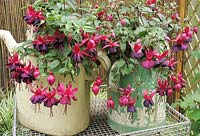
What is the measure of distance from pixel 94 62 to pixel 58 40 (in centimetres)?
11

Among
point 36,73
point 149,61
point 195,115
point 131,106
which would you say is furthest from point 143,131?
point 195,115

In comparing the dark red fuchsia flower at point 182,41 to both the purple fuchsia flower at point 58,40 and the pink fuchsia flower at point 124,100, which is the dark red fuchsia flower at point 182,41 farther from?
the purple fuchsia flower at point 58,40

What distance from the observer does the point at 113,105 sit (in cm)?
83

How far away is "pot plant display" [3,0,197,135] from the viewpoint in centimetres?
76

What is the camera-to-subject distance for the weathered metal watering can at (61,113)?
33.6 inches

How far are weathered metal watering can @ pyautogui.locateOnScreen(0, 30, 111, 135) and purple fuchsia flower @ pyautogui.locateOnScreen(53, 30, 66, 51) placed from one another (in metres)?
0.08

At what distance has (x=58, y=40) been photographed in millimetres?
782

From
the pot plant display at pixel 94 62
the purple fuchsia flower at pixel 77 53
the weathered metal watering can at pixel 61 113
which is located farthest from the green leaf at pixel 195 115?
the purple fuchsia flower at pixel 77 53

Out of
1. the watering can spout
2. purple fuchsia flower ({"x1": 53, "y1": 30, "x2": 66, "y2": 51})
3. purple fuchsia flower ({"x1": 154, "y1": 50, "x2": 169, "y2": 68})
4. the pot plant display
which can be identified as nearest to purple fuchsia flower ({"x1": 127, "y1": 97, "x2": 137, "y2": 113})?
the pot plant display

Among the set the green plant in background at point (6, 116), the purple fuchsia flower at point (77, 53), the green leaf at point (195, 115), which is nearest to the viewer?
the purple fuchsia flower at point (77, 53)

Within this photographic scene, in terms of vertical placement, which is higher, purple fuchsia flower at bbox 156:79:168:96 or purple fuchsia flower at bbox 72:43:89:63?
purple fuchsia flower at bbox 72:43:89:63

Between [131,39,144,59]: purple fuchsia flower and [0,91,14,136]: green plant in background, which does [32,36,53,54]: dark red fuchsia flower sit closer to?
[131,39,144,59]: purple fuchsia flower

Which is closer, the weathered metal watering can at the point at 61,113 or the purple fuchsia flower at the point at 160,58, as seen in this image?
the purple fuchsia flower at the point at 160,58

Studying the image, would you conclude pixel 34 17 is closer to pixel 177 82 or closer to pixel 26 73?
pixel 26 73
